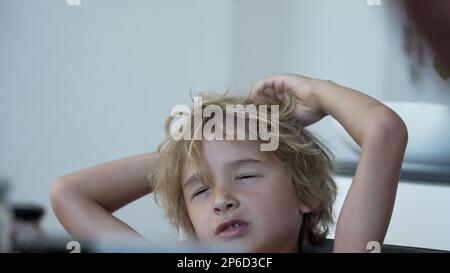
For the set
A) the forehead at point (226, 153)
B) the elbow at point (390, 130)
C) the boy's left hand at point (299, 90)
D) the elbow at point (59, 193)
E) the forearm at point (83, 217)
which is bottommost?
the forearm at point (83, 217)

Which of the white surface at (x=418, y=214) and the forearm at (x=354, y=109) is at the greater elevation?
the forearm at (x=354, y=109)

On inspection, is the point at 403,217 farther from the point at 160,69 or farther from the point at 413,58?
the point at 160,69

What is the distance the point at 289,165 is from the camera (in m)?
0.88

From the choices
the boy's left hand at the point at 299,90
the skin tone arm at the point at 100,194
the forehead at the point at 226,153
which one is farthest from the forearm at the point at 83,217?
the boy's left hand at the point at 299,90

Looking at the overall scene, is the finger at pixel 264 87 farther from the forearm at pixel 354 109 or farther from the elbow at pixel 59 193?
the elbow at pixel 59 193

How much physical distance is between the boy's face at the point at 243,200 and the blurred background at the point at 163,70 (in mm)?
52

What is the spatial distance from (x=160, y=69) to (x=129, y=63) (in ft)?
0.12

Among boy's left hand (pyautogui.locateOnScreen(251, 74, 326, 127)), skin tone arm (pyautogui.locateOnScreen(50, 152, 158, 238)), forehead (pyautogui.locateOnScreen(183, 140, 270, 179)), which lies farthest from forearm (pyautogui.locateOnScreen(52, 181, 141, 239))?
boy's left hand (pyautogui.locateOnScreen(251, 74, 326, 127))

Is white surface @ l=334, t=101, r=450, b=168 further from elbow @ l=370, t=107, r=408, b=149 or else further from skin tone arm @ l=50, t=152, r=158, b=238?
skin tone arm @ l=50, t=152, r=158, b=238

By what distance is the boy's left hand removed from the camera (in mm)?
856

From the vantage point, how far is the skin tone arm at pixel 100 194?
87 centimetres

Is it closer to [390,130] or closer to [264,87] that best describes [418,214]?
[390,130]

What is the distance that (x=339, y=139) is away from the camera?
868 mm

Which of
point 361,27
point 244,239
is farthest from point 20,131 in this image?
point 361,27
